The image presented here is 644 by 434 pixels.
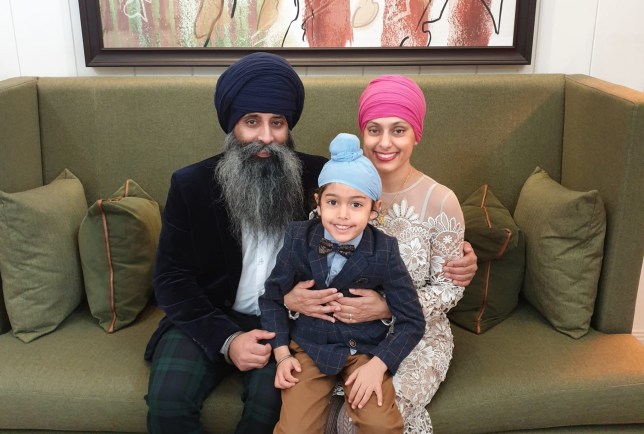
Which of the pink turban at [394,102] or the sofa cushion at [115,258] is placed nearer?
the pink turban at [394,102]

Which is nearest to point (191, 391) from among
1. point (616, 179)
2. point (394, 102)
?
point (394, 102)

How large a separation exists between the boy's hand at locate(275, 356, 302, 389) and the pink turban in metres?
0.70

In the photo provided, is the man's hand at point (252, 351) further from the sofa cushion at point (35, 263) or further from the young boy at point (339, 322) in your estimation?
the sofa cushion at point (35, 263)

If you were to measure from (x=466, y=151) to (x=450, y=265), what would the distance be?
0.75m

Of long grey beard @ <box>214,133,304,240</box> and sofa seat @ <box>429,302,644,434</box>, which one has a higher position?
long grey beard @ <box>214,133,304,240</box>

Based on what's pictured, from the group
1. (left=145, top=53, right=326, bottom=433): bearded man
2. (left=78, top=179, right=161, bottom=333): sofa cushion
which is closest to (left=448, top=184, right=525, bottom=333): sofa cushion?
(left=145, top=53, right=326, bottom=433): bearded man

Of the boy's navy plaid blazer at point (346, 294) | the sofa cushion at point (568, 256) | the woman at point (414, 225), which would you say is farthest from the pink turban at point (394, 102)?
the sofa cushion at point (568, 256)

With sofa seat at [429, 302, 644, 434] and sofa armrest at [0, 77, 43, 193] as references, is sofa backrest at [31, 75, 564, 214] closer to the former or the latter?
sofa armrest at [0, 77, 43, 193]

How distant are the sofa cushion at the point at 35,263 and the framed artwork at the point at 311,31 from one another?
756 mm

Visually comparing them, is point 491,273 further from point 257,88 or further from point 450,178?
point 257,88

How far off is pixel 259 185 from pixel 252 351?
0.48 meters

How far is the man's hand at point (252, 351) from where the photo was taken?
170 centimetres

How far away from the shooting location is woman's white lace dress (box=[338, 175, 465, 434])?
1.74 m

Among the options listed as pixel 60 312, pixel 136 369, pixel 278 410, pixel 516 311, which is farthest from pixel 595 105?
pixel 60 312
